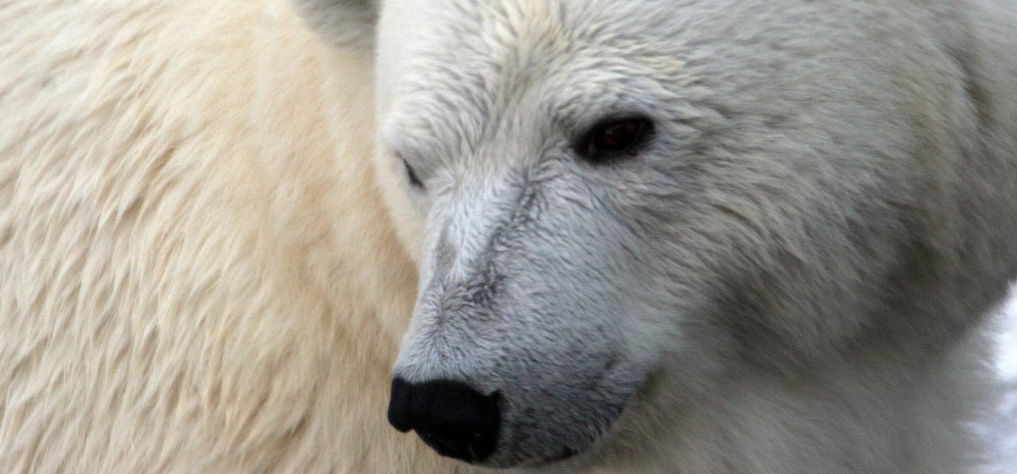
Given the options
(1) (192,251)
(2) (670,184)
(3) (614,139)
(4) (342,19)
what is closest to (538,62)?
(3) (614,139)

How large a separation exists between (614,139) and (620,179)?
2.4 inches

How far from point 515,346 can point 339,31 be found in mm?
704

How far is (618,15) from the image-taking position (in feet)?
5.88

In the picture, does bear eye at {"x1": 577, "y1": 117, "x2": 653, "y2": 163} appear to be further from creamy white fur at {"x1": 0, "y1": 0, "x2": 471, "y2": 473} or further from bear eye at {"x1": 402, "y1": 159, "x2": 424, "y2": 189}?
creamy white fur at {"x1": 0, "y1": 0, "x2": 471, "y2": 473}

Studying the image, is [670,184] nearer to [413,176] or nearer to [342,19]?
[413,176]

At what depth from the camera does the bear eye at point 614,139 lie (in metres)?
1.81

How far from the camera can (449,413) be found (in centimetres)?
178

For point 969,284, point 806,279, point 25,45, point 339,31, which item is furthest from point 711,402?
point 25,45

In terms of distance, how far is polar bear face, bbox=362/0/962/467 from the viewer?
70.6 inches

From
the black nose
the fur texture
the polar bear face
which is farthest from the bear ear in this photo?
the black nose

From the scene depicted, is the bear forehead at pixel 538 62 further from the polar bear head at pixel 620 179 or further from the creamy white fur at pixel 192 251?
the creamy white fur at pixel 192 251

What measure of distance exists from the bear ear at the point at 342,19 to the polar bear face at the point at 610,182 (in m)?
0.23

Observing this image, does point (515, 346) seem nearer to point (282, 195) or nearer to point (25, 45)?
point (282, 195)

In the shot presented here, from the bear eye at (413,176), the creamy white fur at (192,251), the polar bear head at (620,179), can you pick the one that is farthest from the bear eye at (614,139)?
the creamy white fur at (192,251)
